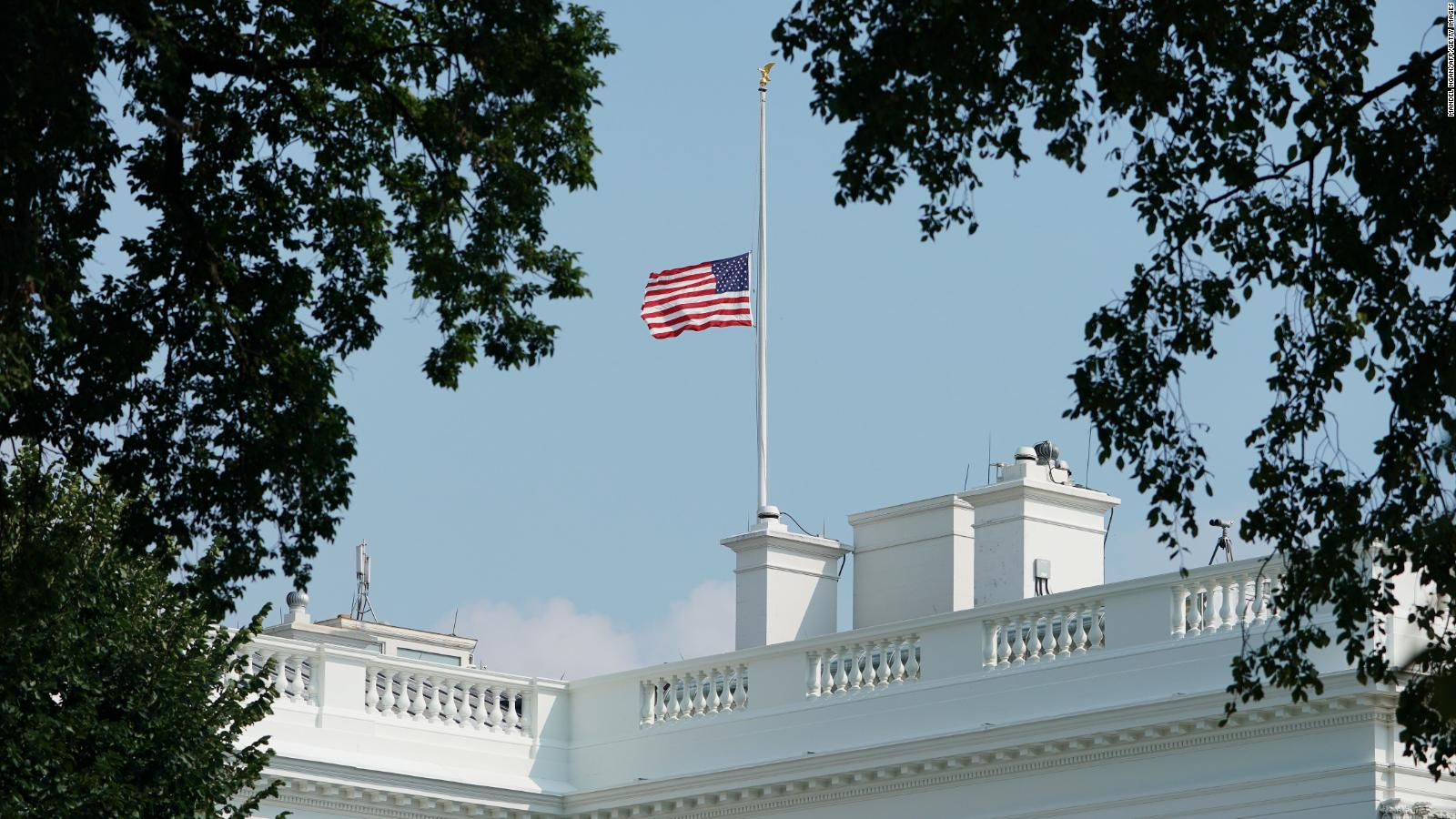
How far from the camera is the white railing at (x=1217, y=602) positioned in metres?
26.3

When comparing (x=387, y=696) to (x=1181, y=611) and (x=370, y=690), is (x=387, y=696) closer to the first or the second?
(x=370, y=690)

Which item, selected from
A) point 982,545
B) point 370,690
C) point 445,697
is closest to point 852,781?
point 982,545

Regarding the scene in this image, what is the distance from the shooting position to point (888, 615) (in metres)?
33.7

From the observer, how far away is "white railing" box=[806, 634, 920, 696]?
97.8 ft

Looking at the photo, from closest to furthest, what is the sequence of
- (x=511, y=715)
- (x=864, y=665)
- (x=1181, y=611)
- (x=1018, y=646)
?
(x=1181, y=611), (x=1018, y=646), (x=864, y=665), (x=511, y=715)

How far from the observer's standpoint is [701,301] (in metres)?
37.2

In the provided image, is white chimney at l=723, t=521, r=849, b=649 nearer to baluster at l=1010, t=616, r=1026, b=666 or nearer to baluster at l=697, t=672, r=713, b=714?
baluster at l=697, t=672, r=713, b=714

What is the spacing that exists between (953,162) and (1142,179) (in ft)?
3.46

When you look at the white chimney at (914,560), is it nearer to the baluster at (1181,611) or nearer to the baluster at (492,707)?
the baluster at (492,707)

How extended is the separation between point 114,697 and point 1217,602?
977 cm

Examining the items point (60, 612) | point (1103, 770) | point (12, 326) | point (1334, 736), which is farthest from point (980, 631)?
point (12, 326)

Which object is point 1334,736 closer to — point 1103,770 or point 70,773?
point 1103,770

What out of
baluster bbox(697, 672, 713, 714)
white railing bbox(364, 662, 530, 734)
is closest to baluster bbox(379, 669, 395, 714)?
white railing bbox(364, 662, 530, 734)

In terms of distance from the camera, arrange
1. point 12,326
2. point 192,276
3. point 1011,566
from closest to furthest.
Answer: point 12,326, point 192,276, point 1011,566
